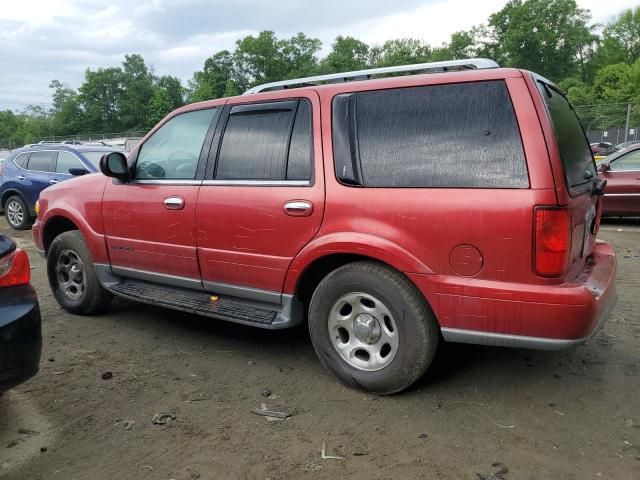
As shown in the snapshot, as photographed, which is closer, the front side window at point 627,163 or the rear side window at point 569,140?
the rear side window at point 569,140

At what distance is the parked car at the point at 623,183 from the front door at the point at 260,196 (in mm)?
7553

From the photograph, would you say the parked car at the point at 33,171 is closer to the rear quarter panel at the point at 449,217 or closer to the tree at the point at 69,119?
the rear quarter panel at the point at 449,217

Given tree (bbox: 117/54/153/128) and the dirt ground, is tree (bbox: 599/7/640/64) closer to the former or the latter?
tree (bbox: 117/54/153/128)

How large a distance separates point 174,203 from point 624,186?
8.18 meters

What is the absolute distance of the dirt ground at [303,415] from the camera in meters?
2.60

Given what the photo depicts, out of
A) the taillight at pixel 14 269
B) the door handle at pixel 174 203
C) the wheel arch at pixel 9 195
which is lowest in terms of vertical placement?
the wheel arch at pixel 9 195

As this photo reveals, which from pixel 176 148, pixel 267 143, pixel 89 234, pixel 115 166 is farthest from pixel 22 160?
pixel 267 143

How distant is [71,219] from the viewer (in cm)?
480

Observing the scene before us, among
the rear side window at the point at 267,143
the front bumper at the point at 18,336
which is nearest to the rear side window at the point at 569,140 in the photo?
the rear side window at the point at 267,143

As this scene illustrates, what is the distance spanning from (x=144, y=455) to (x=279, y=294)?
4.18ft

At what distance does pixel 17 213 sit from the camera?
1086cm

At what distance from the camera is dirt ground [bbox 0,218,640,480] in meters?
2.60

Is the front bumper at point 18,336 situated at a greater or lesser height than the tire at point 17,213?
greater

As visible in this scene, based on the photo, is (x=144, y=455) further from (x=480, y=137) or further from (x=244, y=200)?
(x=480, y=137)
